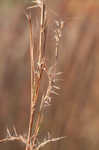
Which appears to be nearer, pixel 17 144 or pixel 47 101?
pixel 47 101

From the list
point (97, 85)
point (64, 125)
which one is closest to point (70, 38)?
point (97, 85)

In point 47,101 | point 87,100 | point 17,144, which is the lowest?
point 17,144

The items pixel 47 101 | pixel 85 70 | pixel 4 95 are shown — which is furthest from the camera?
pixel 4 95

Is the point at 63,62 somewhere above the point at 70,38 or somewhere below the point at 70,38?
below

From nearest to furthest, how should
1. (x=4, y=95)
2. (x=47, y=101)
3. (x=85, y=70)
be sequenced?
(x=47, y=101) < (x=85, y=70) < (x=4, y=95)

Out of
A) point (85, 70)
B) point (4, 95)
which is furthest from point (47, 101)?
point (4, 95)

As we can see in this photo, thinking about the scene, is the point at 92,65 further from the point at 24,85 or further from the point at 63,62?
the point at 24,85
